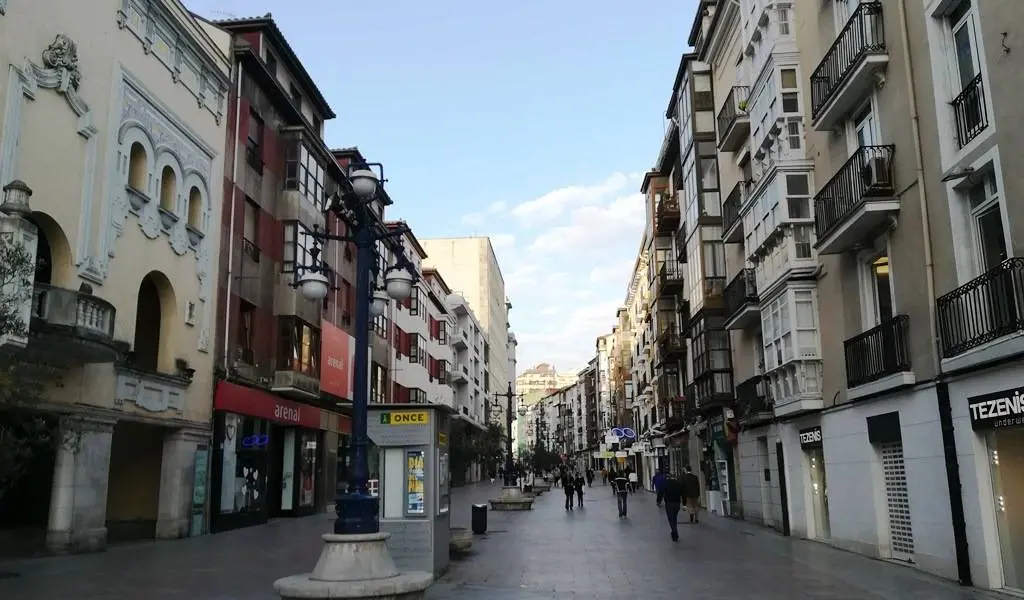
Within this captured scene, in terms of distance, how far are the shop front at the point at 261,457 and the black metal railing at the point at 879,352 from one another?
56.1ft

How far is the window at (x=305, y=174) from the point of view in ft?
96.7

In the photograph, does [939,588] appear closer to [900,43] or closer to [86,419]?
[900,43]

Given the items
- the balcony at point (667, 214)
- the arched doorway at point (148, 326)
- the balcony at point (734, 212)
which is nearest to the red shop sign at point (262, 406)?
the arched doorway at point (148, 326)

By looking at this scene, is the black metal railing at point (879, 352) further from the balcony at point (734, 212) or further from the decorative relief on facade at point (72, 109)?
the decorative relief on facade at point (72, 109)

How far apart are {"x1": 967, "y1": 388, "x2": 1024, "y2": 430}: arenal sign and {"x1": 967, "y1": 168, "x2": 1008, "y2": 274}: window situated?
199 centimetres

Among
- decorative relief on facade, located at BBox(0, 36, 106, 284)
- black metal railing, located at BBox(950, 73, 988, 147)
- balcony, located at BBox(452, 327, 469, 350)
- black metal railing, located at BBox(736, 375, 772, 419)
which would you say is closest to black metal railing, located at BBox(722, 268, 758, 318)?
black metal railing, located at BBox(736, 375, 772, 419)

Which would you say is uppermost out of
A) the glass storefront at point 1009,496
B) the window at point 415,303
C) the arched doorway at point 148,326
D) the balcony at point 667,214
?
the balcony at point 667,214

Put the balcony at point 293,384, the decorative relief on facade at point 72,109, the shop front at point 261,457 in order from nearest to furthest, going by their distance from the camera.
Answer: the decorative relief on facade at point 72,109, the shop front at point 261,457, the balcony at point 293,384

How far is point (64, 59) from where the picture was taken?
55.0ft

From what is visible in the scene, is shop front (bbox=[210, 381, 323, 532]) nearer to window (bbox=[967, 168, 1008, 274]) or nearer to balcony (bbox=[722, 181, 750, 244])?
balcony (bbox=[722, 181, 750, 244])

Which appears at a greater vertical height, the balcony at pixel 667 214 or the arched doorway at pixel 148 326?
the balcony at pixel 667 214

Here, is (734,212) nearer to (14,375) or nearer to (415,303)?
(14,375)

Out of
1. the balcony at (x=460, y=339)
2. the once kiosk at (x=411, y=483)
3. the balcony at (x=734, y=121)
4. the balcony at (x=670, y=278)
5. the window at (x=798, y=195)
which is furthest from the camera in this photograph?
the balcony at (x=460, y=339)

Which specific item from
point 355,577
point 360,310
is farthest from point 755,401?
point 355,577
